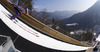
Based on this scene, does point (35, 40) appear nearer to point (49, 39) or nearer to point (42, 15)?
point (49, 39)

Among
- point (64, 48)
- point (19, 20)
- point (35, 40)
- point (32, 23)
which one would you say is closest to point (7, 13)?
point (19, 20)

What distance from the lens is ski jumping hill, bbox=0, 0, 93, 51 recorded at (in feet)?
16.1

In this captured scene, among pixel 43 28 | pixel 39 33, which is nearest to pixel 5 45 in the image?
pixel 39 33

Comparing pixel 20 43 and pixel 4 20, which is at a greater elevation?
pixel 4 20

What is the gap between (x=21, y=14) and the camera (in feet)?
18.7

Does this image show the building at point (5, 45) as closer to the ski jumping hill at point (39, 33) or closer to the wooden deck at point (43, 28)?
the ski jumping hill at point (39, 33)

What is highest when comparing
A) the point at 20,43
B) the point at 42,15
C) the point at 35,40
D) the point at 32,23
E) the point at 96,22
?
Result: the point at 96,22

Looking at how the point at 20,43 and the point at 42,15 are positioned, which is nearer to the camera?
the point at 20,43

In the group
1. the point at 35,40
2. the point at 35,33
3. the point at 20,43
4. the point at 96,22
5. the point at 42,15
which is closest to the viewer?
the point at 20,43

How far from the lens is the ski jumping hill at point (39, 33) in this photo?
16.1 ft

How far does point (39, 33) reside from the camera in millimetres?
5367

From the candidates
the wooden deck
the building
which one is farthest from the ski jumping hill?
the building

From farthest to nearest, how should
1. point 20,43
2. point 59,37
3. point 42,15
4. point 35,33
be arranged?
point 42,15
point 59,37
point 35,33
point 20,43

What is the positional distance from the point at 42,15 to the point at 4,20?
1246 inches
